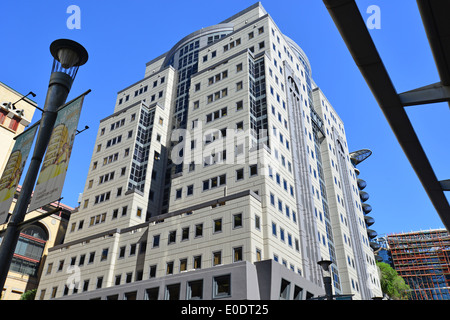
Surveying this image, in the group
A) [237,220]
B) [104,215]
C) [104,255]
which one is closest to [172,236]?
[237,220]

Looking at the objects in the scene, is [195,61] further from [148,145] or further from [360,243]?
[360,243]

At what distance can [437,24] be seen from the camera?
7.55 meters

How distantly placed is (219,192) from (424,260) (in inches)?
5118

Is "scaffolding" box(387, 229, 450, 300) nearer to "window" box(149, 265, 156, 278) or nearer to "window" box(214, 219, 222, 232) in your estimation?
"window" box(214, 219, 222, 232)

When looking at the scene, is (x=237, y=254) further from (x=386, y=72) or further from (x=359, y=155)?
(x=359, y=155)

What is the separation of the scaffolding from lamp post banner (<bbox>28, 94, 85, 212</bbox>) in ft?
481

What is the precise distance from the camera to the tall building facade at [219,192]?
122 ft

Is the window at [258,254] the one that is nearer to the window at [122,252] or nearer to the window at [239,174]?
the window at [239,174]

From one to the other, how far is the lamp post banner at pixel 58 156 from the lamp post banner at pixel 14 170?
1470 millimetres

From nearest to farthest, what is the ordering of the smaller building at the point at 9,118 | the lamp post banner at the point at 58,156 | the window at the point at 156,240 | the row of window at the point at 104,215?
the lamp post banner at the point at 58,156 → the smaller building at the point at 9,118 → the window at the point at 156,240 → the row of window at the point at 104,215

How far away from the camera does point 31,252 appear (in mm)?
59969

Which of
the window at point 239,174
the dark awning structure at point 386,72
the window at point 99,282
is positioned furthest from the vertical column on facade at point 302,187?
the dark awning structure at point 386,72

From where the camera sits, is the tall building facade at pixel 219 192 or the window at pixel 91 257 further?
the window at pixel 91 257

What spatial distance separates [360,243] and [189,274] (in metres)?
40.8
